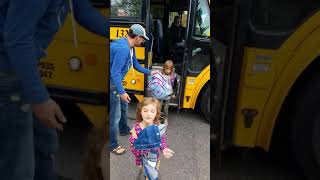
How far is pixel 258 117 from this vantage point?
3.75ft

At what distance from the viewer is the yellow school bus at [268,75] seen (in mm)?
1067

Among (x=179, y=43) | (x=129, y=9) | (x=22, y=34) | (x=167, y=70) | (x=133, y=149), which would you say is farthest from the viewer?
(x=179, y=43)

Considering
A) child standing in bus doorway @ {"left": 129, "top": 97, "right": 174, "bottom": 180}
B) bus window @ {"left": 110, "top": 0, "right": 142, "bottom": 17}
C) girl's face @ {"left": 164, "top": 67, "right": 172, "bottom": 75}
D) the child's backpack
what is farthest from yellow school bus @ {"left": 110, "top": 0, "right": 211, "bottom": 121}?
child standing in bus doorway @ {"left": 129, "top": 97, "right": 174, "bottom": 180}

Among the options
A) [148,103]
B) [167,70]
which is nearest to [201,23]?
[167,70]

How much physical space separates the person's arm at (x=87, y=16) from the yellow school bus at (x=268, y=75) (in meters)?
0.37

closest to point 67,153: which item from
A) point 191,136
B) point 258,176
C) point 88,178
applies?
point 88,178

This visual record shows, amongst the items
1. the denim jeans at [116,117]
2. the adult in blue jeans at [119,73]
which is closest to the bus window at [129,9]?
the adult in blue jeans at [119,73]

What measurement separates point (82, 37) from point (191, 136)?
1865 mm

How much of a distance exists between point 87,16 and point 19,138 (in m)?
0.41

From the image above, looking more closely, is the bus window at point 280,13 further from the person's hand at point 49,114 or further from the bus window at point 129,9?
the bus window at point 129,9

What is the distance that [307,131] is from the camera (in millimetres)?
1142

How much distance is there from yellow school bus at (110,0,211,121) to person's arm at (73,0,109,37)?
114 cm

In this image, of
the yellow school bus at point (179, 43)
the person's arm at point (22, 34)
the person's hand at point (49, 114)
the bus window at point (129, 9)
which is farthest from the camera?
the yellow school bus at point (179, 43)

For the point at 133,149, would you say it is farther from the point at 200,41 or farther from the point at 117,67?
the point at 200,41
